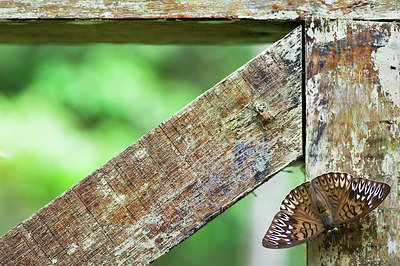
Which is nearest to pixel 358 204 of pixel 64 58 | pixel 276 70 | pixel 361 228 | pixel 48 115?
pixel 361 228

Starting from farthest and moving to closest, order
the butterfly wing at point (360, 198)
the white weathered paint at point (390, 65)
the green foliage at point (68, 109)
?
the green foliage at point (68, 109) < the white weathered paint at point (390, 65) < the butterfly wing at point (360, 198)

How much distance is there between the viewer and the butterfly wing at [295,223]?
90 cm

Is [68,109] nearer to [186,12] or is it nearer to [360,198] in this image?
[186,12]

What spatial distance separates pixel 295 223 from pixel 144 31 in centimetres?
70

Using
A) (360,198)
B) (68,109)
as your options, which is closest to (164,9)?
(360,198)

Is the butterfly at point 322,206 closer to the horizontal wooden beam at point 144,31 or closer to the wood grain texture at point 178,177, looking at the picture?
the wood grain texture at point 178,177

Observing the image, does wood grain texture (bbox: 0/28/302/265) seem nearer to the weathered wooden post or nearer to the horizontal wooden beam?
the weathered wooden post

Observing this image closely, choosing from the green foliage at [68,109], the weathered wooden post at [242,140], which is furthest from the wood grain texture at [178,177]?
the green foliage at [68,109]

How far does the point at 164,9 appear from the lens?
3.45ft

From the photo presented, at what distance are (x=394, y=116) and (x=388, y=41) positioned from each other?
0.17 m

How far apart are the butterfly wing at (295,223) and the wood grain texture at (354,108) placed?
0.07 metres

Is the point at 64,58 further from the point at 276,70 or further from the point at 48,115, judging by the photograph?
the point at 276,70

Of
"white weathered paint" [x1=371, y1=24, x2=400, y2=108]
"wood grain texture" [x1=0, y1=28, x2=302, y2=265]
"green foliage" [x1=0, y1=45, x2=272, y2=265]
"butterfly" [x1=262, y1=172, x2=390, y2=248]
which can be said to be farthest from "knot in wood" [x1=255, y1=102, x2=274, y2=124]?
"green foliage" [x1=0, y1=45, x2=272, y2=265]

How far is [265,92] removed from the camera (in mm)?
998
